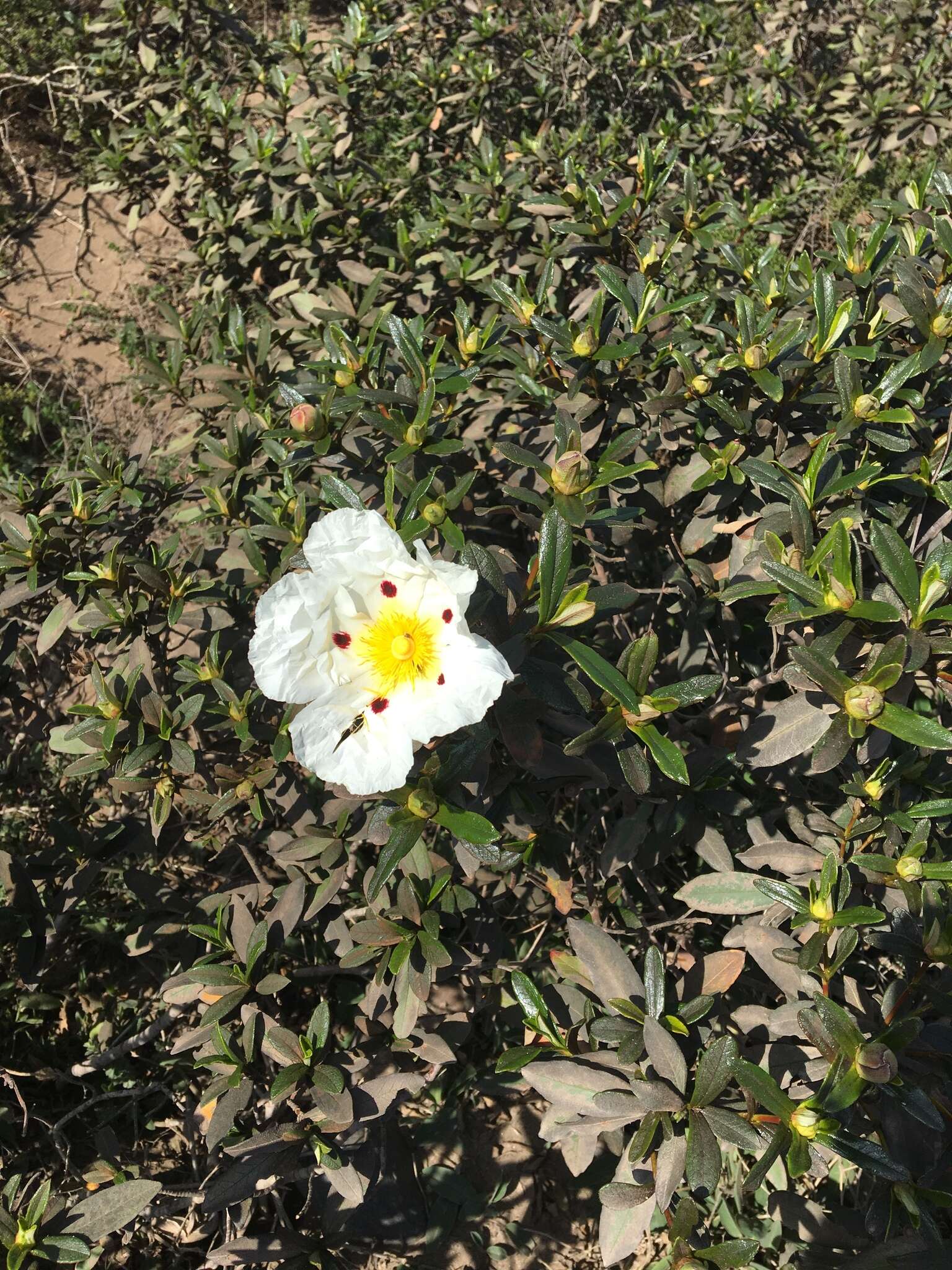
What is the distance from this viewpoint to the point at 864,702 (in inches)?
56.4

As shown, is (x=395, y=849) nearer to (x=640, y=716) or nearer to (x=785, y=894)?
(x=640, y=716)

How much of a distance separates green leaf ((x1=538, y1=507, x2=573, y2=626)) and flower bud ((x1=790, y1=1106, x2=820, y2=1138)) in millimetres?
899

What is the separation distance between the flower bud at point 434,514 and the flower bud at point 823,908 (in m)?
0.99

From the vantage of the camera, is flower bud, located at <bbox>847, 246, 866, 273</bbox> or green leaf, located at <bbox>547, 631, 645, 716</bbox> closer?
green leaf, located at <bbox>547, 631, 645, 716</bbox>

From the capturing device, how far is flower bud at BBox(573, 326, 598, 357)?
191 centimetres

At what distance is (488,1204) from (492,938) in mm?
799

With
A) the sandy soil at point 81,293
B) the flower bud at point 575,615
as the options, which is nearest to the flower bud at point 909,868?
the flower bud at point 575,615

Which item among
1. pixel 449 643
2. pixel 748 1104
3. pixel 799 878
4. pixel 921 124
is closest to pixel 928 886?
pixel 799 878

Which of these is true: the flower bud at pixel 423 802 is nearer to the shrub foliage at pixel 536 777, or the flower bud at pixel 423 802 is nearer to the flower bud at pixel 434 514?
the shrub foliage at pixel 536 777

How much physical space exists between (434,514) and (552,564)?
305 millimetres

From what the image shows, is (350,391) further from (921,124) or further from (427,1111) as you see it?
(921,124)

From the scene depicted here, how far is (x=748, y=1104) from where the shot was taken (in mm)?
1533

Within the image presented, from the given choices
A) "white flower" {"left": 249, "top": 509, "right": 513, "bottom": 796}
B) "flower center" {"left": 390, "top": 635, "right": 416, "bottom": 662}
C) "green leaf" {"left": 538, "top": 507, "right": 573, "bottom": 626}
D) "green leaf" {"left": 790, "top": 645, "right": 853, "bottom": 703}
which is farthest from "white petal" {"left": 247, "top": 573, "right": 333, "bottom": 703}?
"green leaf" {"left": 790, "top": 645, "right": 853, "bottom": 703}

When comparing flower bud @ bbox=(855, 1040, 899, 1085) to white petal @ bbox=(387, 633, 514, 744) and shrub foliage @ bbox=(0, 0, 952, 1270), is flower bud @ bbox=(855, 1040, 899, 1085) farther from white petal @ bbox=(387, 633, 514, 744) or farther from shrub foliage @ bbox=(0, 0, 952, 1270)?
white petal @ bbox=(387, 633, 514, 744)
